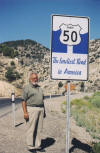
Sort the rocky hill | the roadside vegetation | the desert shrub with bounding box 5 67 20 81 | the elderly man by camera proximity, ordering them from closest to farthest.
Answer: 1. the elderly man
2. the roadside vegetation
3. the desert shrub with bounding box 5 67 20 81
4. the rocky hill

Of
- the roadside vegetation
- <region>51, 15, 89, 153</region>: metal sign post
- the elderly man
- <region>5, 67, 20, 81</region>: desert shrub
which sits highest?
<region>51, 15, 89, 153</region>: metal sign post

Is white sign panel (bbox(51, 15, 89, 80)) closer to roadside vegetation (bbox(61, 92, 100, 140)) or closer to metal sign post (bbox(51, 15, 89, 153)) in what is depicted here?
metal sign post (bbox(51, 15, 89, 153))

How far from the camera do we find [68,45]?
716cm

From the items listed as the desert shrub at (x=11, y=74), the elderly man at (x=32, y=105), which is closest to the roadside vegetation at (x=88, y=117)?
the elderly man at (x=32, y=105)

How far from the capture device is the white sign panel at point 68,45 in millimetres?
7109

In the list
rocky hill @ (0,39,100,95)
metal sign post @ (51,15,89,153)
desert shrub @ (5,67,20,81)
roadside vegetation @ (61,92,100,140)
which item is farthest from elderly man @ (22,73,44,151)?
desert shrub @ (5,67,20,81)

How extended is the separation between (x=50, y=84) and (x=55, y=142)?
301ft

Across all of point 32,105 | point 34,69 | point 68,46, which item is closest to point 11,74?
point 34,69

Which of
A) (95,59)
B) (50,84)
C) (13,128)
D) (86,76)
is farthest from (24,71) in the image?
(86,76)

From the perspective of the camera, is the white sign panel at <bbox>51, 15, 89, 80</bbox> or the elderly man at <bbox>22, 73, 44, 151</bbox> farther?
the elderly man at <bbox>22, 73, 44, 151</bbox>

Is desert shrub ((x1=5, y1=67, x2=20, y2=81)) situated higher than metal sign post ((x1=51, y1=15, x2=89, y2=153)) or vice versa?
metal sign post ((x1=51, y1=15, x2=89, y2=153))

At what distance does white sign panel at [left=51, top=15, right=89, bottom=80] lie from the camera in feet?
23.3

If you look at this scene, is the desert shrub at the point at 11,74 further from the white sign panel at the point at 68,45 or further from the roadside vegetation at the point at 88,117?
the white sign panel at the point at 68,45

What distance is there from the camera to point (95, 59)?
4801 inches
